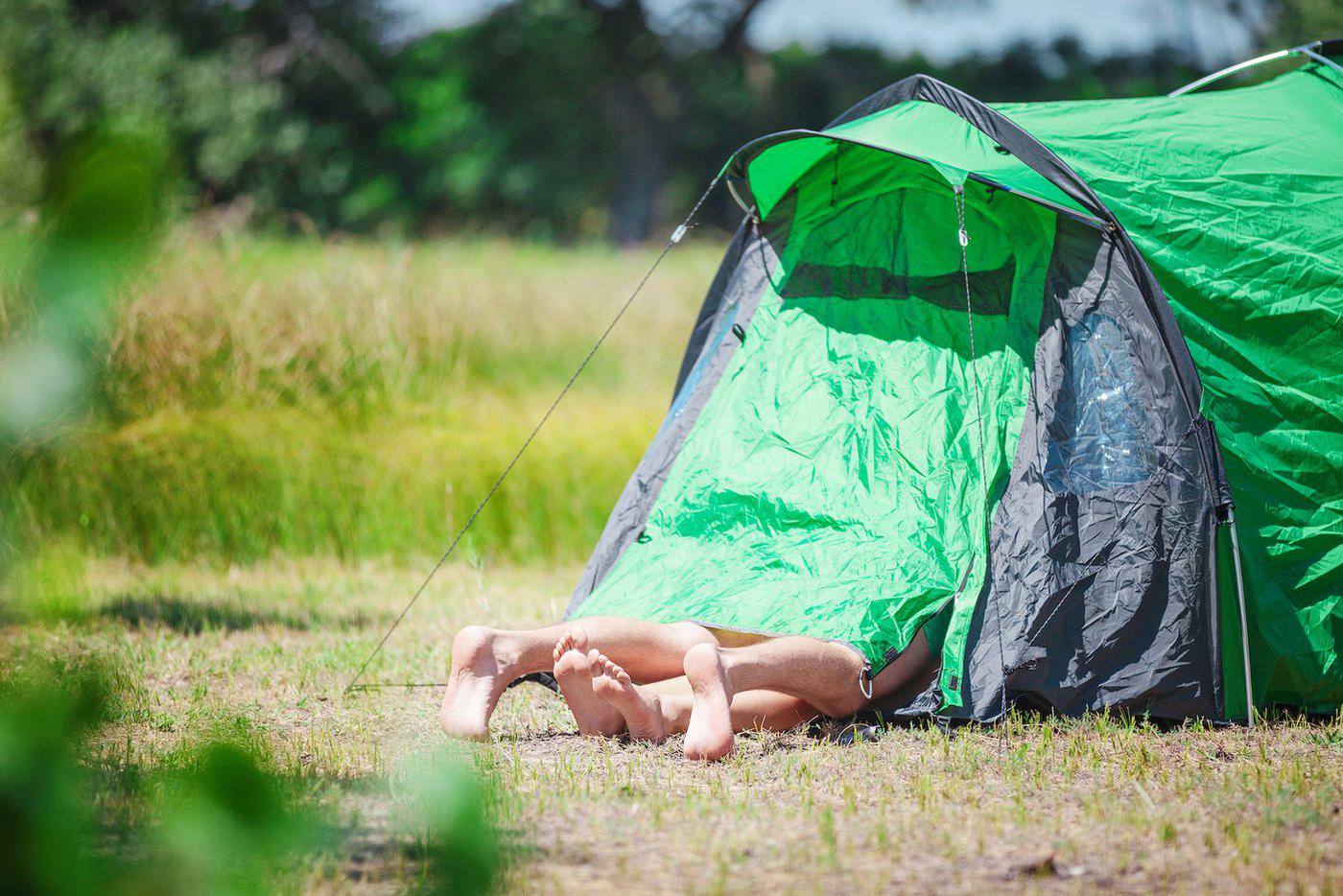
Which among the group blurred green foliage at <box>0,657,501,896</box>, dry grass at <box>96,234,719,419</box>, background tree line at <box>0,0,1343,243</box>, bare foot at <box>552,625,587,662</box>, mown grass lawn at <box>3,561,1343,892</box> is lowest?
mown grass lawn at <box>3,561,1343,892</box>

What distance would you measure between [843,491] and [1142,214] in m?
1.17

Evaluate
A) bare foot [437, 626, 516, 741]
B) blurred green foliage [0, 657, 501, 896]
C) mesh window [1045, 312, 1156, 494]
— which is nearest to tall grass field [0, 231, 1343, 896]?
blurred green foliage [0, 657, 501, 896]

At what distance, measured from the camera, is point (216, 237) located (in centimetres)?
897

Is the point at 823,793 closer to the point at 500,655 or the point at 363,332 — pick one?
the point at 500,655

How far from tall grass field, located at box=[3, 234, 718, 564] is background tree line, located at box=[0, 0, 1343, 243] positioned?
15.4 m

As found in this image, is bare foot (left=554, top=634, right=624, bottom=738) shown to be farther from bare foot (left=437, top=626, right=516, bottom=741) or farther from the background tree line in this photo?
the background tree line

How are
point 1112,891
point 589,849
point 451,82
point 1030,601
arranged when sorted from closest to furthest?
point 1112,891 < point 589,849 < point 1030,601 < point 451,82

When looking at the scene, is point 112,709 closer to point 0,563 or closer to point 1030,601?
point 0,563

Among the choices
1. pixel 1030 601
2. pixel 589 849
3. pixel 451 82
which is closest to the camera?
pixel 589 849

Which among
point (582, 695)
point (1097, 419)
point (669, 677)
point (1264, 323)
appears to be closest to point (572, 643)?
point (582, 695)

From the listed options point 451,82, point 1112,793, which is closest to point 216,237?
point 1112,793

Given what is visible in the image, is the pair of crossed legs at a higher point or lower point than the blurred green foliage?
lower

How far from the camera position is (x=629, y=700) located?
3.02 meters

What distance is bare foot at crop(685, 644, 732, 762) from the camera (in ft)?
9.77
